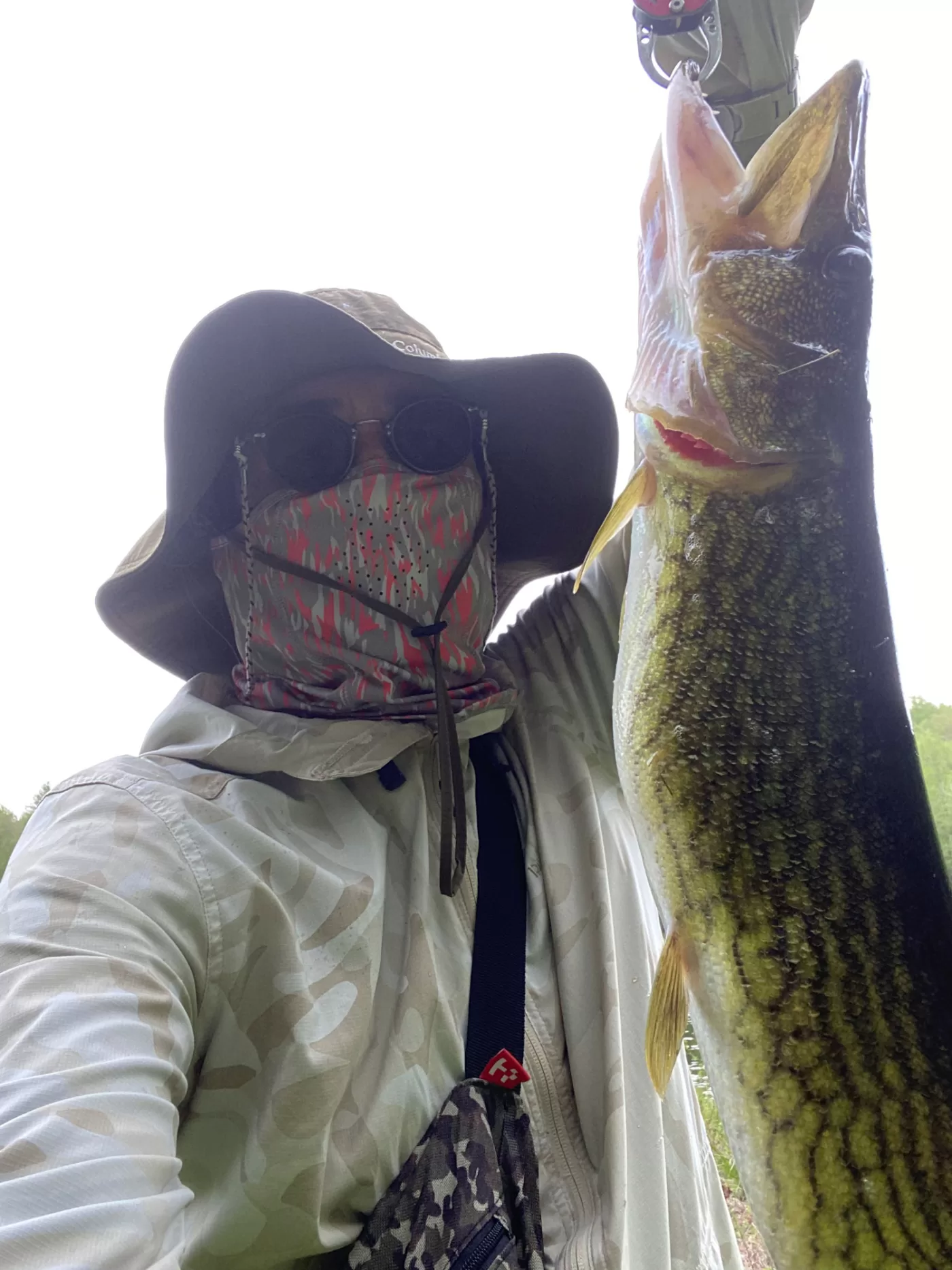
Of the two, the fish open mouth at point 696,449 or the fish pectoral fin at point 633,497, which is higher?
the fish open mouth at point 696,449

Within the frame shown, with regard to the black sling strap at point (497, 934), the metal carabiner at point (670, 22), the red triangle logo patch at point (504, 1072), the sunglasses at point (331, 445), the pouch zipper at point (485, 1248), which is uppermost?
the metal carabiner at point (670, 22)

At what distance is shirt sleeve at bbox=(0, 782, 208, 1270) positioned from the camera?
0.83 metres

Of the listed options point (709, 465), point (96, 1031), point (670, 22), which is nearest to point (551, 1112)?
point (96, 1031)

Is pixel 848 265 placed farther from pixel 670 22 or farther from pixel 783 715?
pixel 783 715

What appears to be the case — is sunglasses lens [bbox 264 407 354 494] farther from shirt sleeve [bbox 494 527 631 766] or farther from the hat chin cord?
shirt sleeve [bbox 494 527 631 766]

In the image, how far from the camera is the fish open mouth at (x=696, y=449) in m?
1.21

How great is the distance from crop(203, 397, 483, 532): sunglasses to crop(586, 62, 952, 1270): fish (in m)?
0.55

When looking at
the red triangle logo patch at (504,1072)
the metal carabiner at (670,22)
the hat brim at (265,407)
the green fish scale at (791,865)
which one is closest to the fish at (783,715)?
the green fish scale at (791,865)

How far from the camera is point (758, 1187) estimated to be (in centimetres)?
95

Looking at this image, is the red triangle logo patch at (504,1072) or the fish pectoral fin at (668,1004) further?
the red triangle logo patch at (504,1072)

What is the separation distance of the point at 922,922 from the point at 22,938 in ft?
3.85

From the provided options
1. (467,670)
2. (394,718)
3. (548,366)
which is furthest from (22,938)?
(548,366)

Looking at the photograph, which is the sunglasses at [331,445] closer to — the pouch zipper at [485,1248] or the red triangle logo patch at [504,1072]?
the red triangle logo patch at [504,1072]

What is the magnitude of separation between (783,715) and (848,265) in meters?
0.73
